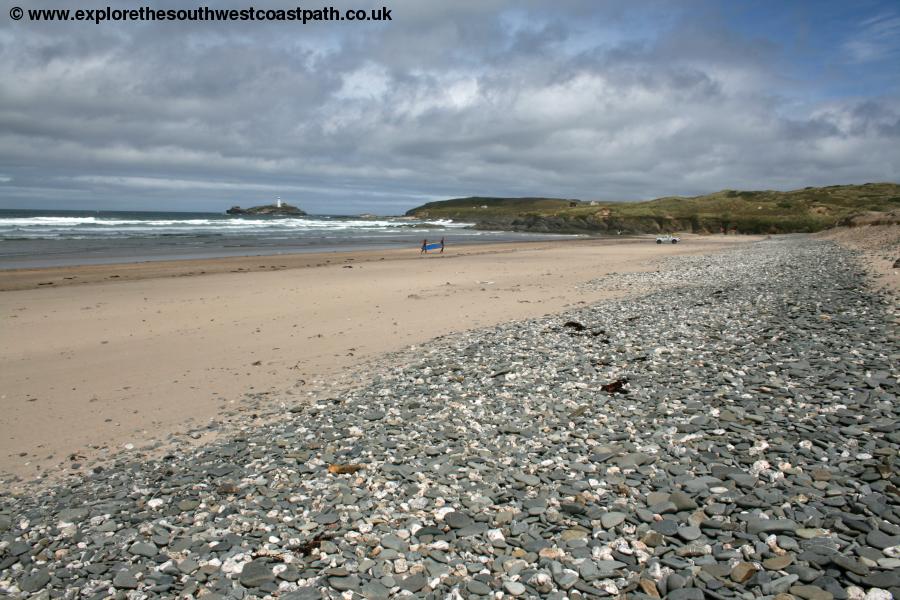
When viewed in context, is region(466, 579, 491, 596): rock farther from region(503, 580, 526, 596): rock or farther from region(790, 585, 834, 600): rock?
region(790, 585, 834, 600): rock

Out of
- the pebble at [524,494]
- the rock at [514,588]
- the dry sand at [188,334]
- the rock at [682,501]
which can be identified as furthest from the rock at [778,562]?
the dry sand at [188,334]

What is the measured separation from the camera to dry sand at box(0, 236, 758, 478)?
7.64m

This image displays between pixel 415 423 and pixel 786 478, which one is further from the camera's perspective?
pixel 415 423

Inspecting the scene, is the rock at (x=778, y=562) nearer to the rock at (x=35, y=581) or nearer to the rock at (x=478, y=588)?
the rock at (x=478, y=588)

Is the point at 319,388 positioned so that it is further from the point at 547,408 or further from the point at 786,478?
the point at 786,478

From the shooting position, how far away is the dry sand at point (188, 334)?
7637 millimetres

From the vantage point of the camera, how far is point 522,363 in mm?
9047

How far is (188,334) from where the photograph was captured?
41.8ft

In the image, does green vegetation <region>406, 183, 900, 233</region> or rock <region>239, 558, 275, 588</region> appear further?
green vegetation <region>406, 183, 900, 233</region>

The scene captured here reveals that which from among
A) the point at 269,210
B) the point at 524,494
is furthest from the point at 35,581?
the point at 269,210

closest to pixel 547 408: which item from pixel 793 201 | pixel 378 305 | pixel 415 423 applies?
pixel 415 423

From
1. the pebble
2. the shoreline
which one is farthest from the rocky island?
the pebble

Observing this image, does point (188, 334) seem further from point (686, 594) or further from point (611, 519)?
point (686, 594)

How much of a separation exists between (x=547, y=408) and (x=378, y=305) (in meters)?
10.2
